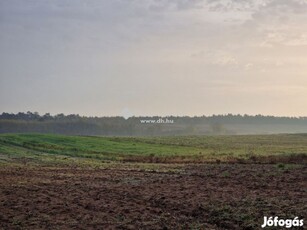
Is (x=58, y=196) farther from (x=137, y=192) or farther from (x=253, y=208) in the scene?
(x=253, y=208)

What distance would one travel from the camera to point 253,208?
1936 cm

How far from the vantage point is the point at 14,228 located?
57.6ft

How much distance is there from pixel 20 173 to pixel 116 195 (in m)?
13.7

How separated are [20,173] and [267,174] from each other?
18.0 m

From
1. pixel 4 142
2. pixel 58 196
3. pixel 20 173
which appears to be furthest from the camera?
pixel 4 142

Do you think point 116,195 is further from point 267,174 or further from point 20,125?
point 20,125

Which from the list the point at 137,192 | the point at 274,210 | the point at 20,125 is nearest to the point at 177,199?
the point at 137,192

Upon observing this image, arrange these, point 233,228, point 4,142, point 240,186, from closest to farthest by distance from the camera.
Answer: point 233,228 < point 240,186 < point 4,142

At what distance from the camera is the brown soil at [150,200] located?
18.0 metres

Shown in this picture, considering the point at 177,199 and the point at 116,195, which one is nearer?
the point at 177,199

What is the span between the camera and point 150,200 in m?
22.9

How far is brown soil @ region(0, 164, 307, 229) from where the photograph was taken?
18016 mm

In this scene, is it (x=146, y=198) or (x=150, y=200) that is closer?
(x=150, y=200)

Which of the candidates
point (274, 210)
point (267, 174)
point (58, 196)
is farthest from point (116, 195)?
point (267, 174)
